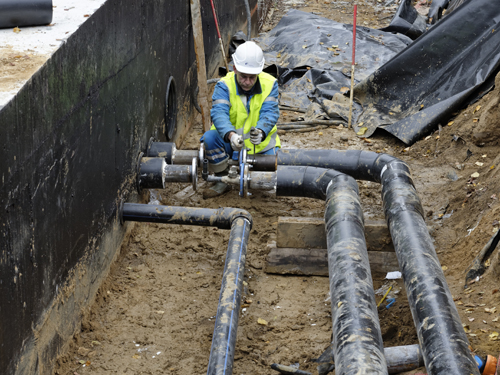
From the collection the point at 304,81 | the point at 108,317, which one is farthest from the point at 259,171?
the point at 304,81

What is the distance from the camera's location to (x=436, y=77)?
6633 mm

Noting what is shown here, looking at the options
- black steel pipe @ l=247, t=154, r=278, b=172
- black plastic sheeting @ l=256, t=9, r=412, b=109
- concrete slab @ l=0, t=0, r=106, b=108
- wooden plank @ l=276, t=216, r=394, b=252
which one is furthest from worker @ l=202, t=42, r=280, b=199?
black plastic sheeting @ l=256, t=9, r=412, b=109

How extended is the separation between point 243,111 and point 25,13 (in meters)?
2.21

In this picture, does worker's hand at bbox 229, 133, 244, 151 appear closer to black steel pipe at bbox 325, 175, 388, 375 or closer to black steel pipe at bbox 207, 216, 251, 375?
black steel pipe at bbox 207, 216, 251, 375

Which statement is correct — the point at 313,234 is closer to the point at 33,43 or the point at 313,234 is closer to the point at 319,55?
the point at 33,43

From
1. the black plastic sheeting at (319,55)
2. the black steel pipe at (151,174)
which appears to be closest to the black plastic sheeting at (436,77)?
the black plastic sheeting at (319,55)

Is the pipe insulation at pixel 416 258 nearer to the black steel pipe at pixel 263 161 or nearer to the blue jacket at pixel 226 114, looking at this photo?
the black steel pipe at pixel 263 161

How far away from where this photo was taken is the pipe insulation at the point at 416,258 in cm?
235

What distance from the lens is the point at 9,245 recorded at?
7.97 ft

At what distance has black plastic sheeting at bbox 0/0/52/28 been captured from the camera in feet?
10.1

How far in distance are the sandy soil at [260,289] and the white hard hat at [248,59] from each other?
1357mm

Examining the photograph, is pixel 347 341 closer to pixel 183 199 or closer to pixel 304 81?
pixel 183 199

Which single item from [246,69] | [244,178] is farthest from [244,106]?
[244,178]

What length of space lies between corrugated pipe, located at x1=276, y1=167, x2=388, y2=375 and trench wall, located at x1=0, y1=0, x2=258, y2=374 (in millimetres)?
1517
